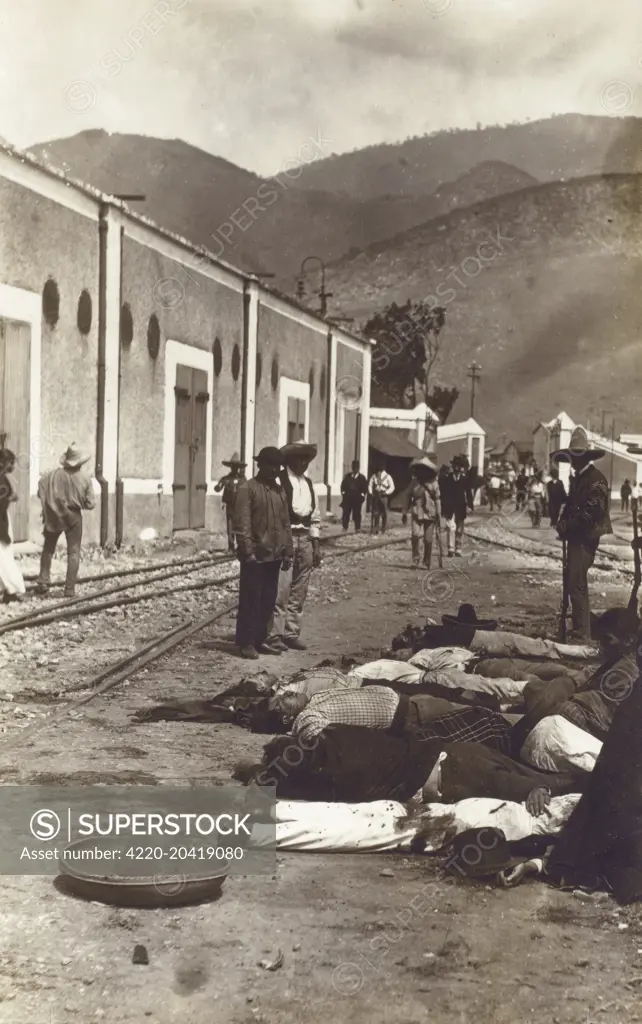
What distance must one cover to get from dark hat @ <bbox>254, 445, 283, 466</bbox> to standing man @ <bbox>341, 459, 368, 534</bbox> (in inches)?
18.8

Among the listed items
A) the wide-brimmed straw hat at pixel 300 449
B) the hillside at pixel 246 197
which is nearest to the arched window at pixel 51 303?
the hillside at pixel 246 197

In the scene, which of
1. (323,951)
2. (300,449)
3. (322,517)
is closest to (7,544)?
(300,449)

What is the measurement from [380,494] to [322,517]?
476 mm

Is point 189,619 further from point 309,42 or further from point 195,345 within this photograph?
point 309,42

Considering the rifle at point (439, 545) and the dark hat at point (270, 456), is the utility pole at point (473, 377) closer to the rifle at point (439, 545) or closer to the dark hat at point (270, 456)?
the rifle at point (439, 545)

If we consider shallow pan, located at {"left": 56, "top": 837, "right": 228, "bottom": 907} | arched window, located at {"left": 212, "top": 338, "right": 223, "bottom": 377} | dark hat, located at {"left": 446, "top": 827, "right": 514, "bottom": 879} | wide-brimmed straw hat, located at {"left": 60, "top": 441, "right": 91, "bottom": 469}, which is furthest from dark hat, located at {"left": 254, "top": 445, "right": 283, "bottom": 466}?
shallow pan, located at {"left": 56, "top": 837, "right": 228, "bottom": 907}

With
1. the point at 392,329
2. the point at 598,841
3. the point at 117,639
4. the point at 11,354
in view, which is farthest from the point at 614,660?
the point at 11,354

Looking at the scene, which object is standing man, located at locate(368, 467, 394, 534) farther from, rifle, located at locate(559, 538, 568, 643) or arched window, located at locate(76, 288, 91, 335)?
arched window, located at locate(76, 288, 91, 335)

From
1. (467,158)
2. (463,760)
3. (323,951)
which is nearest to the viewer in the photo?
(323,951)

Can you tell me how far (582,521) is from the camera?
6.64 meters

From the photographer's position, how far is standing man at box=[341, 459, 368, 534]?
6977 mm

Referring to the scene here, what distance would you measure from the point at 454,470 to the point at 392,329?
63.5 inches

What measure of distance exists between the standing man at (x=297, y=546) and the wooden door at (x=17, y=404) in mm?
1763

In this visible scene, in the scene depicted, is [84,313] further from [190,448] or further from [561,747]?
[561,747]
